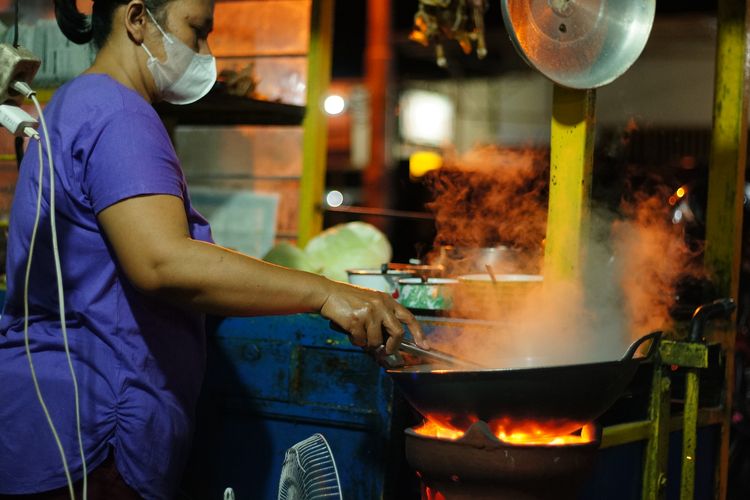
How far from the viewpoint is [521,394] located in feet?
6.55

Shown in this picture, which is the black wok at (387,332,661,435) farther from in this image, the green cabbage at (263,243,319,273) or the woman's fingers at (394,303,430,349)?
the green cabbage at (263,243,319,273)

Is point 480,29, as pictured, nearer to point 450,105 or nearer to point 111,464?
point 111,464

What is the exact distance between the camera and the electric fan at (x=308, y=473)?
8.08 feet

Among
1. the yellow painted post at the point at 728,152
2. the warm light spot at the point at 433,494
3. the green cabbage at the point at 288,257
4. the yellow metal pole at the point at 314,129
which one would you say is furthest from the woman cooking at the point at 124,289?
the yellow metal pole at the point at 314,129

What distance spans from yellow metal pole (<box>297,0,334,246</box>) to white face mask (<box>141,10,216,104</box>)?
9.81ft

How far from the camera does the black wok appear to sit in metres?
1.99

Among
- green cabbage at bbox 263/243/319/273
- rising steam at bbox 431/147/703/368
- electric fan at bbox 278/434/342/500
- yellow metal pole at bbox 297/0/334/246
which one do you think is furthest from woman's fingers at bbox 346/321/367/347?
yellow metal pole at bbox 297/0/334/246

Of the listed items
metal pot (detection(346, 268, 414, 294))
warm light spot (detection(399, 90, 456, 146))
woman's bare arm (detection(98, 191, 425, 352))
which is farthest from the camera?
warm light spot (detection(399, 90, 456, 146))

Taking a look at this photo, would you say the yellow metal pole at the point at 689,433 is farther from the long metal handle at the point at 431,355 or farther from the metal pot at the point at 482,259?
the long metal handle at the point at 431,355

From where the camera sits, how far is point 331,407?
119 inches

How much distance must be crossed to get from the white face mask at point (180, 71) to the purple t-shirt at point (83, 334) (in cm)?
15

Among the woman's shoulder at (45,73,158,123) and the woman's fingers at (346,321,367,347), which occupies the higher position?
the woman's shoulder at (45,73,158,123)

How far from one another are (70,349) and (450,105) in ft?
44.8

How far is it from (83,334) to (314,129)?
3.41 m
